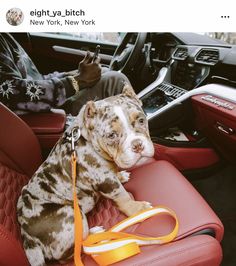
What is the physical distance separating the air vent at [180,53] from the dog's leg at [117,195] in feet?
2.33

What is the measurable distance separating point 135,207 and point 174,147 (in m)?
0.45

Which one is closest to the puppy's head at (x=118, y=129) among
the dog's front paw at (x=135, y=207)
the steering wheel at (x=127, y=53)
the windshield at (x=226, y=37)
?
the dog's front paw at (x=135, y=207)

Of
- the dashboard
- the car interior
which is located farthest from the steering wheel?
the dashboard

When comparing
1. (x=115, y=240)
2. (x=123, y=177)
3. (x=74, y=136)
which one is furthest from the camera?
(x=123, y=177)

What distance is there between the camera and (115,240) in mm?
828

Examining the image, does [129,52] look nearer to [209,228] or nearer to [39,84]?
[39,84]

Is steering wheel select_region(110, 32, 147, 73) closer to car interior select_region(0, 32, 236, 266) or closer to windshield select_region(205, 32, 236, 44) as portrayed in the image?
car interior select_region(0, 32, 236, 266)

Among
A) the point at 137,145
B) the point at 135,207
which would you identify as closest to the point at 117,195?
the point at 135,207

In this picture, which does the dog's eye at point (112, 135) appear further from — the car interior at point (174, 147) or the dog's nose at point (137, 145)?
the car interior at point (174, 147)

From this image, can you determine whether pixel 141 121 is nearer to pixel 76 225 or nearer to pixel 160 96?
pixel 76 225

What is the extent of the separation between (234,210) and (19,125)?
0.88 m
